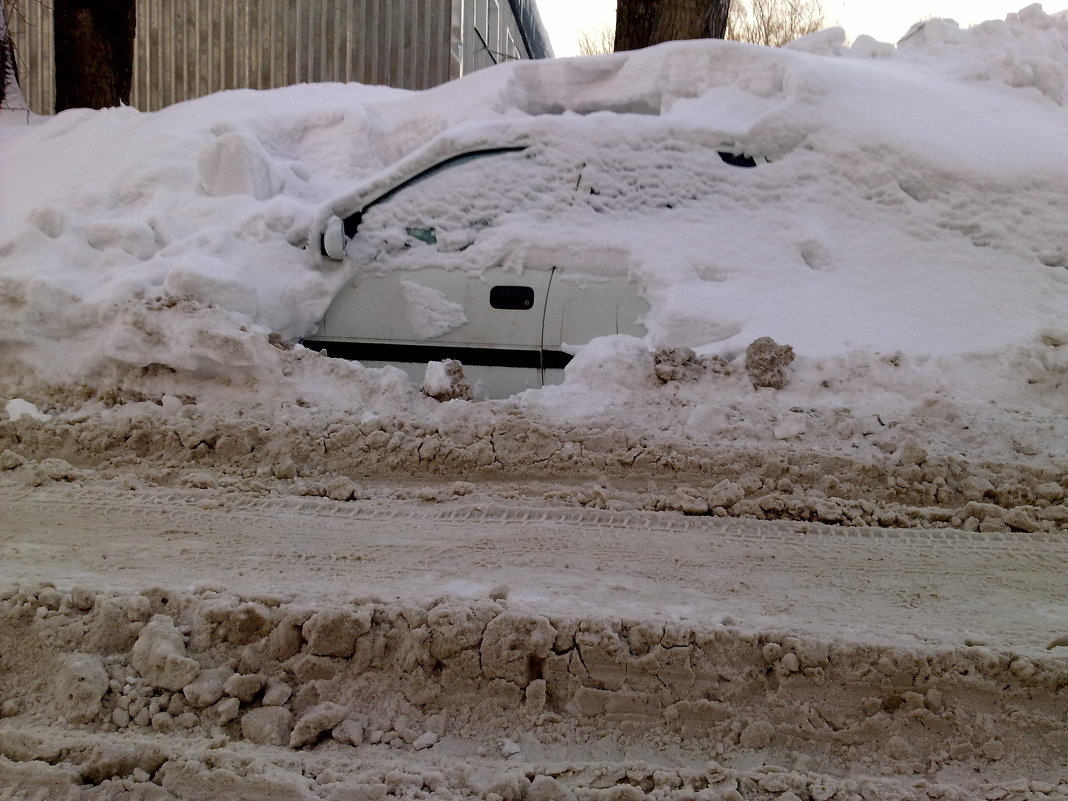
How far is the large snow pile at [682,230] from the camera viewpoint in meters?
4.21

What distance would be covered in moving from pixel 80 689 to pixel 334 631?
64 cm

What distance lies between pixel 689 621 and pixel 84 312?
12.1ft

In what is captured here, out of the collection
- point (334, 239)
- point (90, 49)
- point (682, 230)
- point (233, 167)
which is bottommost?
point (334, 239)

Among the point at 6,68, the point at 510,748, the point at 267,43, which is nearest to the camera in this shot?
the point at 510,748

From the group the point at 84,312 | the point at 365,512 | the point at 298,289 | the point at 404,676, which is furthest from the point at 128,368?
the point at 404,676

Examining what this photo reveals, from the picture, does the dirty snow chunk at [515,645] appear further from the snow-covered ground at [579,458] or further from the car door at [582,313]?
the car door at [582,313]

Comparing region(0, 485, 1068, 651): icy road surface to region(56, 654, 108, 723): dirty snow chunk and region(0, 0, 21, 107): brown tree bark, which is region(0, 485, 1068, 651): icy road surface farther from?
region(0, 0, 21, 107): brown tree bark

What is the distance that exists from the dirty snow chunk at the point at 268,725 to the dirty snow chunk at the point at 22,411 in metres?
2.63

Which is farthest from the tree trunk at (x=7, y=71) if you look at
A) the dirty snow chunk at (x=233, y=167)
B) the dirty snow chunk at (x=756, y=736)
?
the dirty snow chunk at (x=756, y=736)

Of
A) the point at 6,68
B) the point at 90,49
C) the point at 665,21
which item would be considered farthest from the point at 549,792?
the point at 6,68

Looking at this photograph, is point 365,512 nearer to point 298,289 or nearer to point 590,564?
point 590,564

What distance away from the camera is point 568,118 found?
515 centimetres

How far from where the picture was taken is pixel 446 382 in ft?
13.3

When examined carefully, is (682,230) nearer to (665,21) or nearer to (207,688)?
(207,688)
